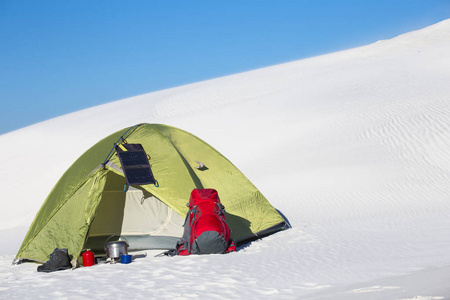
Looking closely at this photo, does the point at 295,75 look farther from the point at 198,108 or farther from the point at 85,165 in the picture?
the point at 85,165

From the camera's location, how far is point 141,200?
9438mm

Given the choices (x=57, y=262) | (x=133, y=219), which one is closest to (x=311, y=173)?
(x=133, y=219)

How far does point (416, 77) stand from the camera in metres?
23.2

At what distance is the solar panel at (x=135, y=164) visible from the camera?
820 cm

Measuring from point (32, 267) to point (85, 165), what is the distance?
5.68ft

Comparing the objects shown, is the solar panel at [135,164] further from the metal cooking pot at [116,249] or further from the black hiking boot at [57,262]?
the black hiking boot at [57,262]

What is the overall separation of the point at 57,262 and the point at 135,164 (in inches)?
73.2

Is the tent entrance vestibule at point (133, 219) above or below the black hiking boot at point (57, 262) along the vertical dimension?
above

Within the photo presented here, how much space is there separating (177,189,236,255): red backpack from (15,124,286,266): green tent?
1.05 ft

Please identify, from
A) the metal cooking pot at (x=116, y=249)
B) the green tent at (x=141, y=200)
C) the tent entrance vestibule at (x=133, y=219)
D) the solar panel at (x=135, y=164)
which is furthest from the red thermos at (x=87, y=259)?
the tent entrance vestibule at (x=133, y=219)

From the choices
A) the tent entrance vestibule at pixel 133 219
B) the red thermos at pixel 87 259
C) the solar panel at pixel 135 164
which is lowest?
the red thermos at pixel 87 259

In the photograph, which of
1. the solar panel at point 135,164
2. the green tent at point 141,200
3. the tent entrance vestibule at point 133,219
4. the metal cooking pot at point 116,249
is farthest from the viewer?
the tent entrance vestibule at point 133,219

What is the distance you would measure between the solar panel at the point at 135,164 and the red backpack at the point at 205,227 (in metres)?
0.80

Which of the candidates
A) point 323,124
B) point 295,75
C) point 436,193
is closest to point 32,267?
point 436,193
